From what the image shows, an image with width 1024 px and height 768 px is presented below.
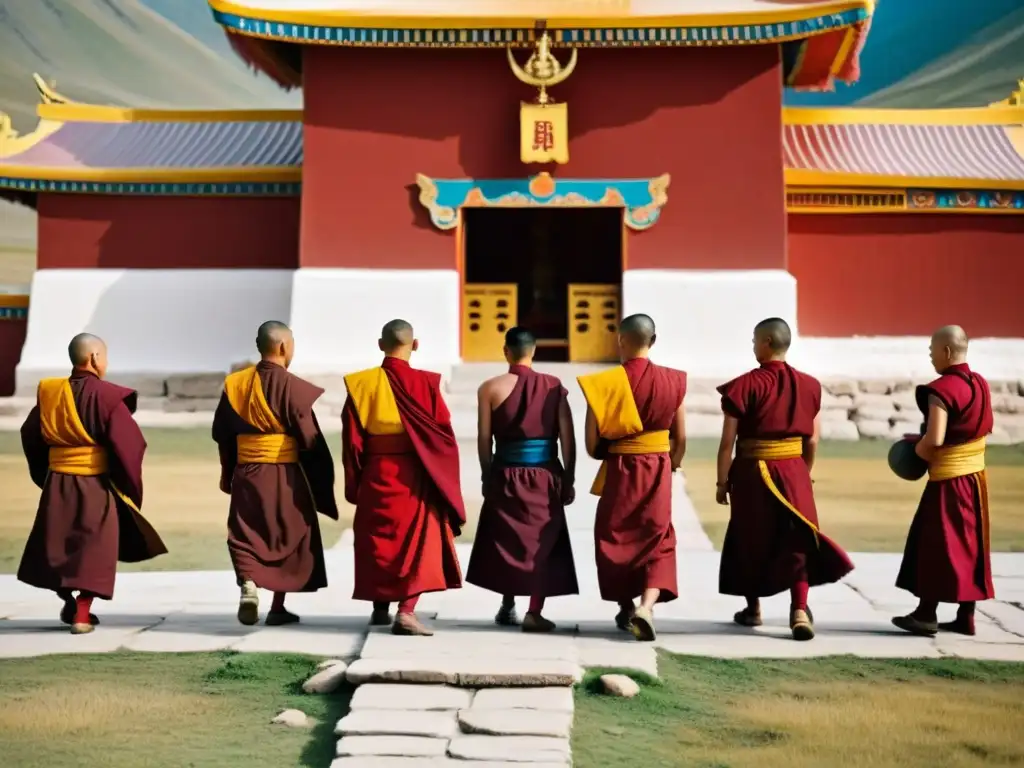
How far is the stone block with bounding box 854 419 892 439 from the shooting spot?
14.5 metres

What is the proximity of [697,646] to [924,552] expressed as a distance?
3.59 ft

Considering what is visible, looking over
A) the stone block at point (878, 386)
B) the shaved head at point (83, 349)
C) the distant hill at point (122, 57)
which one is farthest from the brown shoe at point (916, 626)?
the distant hill at point (122, 57)

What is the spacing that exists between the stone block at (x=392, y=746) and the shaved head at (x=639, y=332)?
2129mm

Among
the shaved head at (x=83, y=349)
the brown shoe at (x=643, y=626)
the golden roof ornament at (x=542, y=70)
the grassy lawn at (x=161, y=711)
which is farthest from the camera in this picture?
the golden roof ornament at (x=542, y=70)

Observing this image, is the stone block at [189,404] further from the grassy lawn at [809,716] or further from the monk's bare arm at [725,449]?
the grassy lawn at [809,716]

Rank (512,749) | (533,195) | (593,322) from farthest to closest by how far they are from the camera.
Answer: (593,322) → (533,195) → (512,749)

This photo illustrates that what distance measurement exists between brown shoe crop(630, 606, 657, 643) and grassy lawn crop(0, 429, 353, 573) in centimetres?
303

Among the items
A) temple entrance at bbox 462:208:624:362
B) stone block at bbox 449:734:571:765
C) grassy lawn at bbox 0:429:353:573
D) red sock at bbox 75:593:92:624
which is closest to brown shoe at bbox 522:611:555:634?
stone block at bbox 449:734:571:765

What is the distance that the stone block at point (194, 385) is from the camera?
16891mm

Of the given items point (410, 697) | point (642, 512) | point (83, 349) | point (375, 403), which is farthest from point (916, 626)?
point (83, 349)

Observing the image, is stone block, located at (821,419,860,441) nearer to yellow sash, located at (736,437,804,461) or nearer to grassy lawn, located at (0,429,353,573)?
grassy lawn, located at (0,429,353,573)

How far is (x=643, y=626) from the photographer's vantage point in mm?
5629

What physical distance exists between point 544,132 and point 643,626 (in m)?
A: 10.3

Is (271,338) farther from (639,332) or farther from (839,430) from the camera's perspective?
(839,430)
